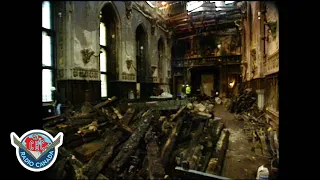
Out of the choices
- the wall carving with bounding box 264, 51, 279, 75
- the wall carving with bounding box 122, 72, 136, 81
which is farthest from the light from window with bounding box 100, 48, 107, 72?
the wall carving with bounding box 264, 51, 279, 75

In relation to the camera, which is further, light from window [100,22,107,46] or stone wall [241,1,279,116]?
light from window [100,22,107,46]

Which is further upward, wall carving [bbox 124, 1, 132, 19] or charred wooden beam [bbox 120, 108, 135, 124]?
wall carving [bbox 124, 1, 132, 19]

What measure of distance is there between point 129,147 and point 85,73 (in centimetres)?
428

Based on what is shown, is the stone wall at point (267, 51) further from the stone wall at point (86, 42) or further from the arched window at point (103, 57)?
the arched window at point (103, 57)

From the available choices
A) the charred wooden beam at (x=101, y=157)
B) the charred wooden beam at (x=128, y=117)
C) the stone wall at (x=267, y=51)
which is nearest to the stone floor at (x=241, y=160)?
the stone wall at (x=267, y=51)

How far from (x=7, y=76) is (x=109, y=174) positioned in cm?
233

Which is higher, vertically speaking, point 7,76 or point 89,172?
point 7,76

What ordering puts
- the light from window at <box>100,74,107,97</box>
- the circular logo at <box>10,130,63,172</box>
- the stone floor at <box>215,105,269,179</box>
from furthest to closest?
the light from window at <box>100,74,107,97</box>
the stone floor at <box>215,105,269,179</box>
the circular logo at <box>10,130,63,172</box>

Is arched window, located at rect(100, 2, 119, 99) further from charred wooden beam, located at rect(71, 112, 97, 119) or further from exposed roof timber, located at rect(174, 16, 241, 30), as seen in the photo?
exposed roof timber, located at rect(174, 16, 241, 30)

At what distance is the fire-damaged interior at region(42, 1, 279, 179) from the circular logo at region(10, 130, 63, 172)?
0.40 meters

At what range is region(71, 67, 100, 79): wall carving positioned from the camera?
6.06m
